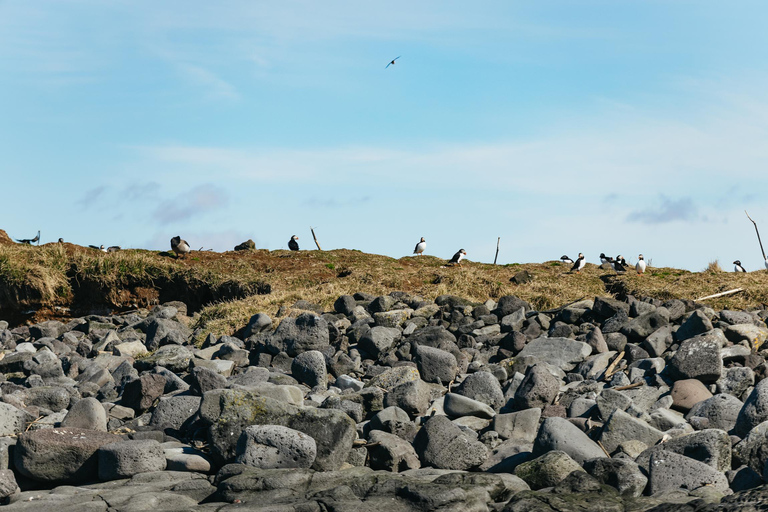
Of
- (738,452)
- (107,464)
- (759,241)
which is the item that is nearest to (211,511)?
(107,464)

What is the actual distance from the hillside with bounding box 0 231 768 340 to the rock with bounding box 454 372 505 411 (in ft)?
20.5

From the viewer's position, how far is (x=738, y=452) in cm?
735

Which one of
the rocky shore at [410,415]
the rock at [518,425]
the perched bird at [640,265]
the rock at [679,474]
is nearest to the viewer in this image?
the rocky shore at [410,415]

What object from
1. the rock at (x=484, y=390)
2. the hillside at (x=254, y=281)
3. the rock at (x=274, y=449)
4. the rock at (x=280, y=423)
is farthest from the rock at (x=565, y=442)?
the hillside at (x=254, y=281)

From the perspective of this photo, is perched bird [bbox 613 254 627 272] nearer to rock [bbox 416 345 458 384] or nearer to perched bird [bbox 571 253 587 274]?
perched bird [bbox 571 253 587 274]

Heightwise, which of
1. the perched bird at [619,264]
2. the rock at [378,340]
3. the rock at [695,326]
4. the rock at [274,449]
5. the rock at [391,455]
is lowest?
the rock at [391,455]

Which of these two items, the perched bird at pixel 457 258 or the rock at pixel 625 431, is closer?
the rock at pixel 625 431

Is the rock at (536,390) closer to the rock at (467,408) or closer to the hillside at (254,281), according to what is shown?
the rock at (467,408)

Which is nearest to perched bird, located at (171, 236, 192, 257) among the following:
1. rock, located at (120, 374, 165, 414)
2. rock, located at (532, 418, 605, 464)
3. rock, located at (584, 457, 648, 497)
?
rock, located at (120, 374, 165, 414)

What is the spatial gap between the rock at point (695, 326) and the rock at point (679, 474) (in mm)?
6156

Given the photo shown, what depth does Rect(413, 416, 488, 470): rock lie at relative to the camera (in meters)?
7.66

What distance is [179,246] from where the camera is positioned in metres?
22.4

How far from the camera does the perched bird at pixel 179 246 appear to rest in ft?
73.5

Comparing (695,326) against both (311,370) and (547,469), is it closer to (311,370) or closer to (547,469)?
(311,370)
